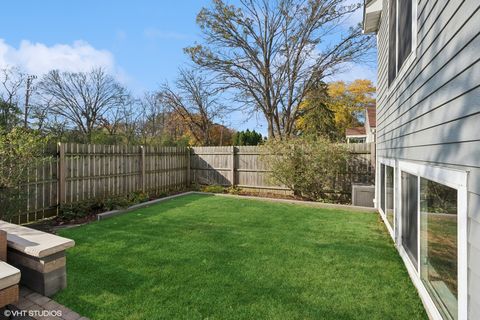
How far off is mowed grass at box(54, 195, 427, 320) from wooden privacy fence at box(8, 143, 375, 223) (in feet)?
4.62

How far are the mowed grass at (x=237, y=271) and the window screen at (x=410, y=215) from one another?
0.93ft

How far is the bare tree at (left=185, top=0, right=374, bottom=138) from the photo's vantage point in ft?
35.9

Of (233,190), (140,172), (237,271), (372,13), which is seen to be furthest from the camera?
(233,190)

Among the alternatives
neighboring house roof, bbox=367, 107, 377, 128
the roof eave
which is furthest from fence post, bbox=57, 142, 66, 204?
neighboring house roof, bbox=367, 107, 377, 128

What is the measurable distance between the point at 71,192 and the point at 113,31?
8522 mm

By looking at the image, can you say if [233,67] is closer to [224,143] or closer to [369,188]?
[369,188]

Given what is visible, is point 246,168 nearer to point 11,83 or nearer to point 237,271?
point 237,271

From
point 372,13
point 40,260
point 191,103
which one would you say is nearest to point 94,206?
point 40,260

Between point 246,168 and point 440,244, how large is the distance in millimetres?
7539

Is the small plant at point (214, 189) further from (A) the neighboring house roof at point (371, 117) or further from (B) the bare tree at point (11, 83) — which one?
(A) the neighboring house roof at point (371, 117)

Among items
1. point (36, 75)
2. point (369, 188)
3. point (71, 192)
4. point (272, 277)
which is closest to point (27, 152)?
point (71, 192)

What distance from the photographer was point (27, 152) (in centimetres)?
471

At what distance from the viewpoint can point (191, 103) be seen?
67.2ft

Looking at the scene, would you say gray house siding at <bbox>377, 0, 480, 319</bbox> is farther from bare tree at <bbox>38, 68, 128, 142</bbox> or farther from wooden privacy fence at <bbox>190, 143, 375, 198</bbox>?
bare tree at <bbox>38, 68, 128, 142</bbox>
